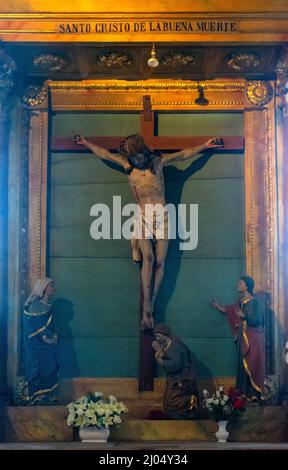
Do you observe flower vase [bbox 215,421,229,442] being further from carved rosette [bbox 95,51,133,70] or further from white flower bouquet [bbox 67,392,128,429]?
carved rosette [bbox 95,51,133,70]

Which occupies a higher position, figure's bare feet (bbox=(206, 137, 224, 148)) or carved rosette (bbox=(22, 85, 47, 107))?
carved rosette (bbox=(22, 85, 47, 107))

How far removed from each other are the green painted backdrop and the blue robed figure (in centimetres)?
31

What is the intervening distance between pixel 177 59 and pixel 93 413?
3219 millimetres

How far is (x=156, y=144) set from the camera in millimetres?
9664

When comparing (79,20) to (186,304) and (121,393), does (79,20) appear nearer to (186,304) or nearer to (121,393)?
(186,304)

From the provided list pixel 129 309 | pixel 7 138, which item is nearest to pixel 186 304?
pixel 129 309

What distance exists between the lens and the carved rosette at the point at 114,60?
9516mm

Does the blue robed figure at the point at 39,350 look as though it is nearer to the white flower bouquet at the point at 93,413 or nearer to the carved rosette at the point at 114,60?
the white flower bouquet at the point at 93,413

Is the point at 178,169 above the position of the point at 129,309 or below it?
above

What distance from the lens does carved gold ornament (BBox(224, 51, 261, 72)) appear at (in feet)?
31.2

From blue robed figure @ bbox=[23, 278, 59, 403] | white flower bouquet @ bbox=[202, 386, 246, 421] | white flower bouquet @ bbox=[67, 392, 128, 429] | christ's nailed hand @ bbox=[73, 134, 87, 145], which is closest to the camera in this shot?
white flower bouquet @ bbox=[67, 392, 128, 429]

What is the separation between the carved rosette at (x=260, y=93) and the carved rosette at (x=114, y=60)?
1.15m

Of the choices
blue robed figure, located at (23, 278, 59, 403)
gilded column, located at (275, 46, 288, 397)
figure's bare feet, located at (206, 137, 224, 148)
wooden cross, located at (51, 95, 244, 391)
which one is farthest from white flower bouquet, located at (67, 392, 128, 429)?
figure's bare feet, located at (206, 137, 224, 148)

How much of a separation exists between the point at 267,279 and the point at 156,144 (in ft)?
5.14
